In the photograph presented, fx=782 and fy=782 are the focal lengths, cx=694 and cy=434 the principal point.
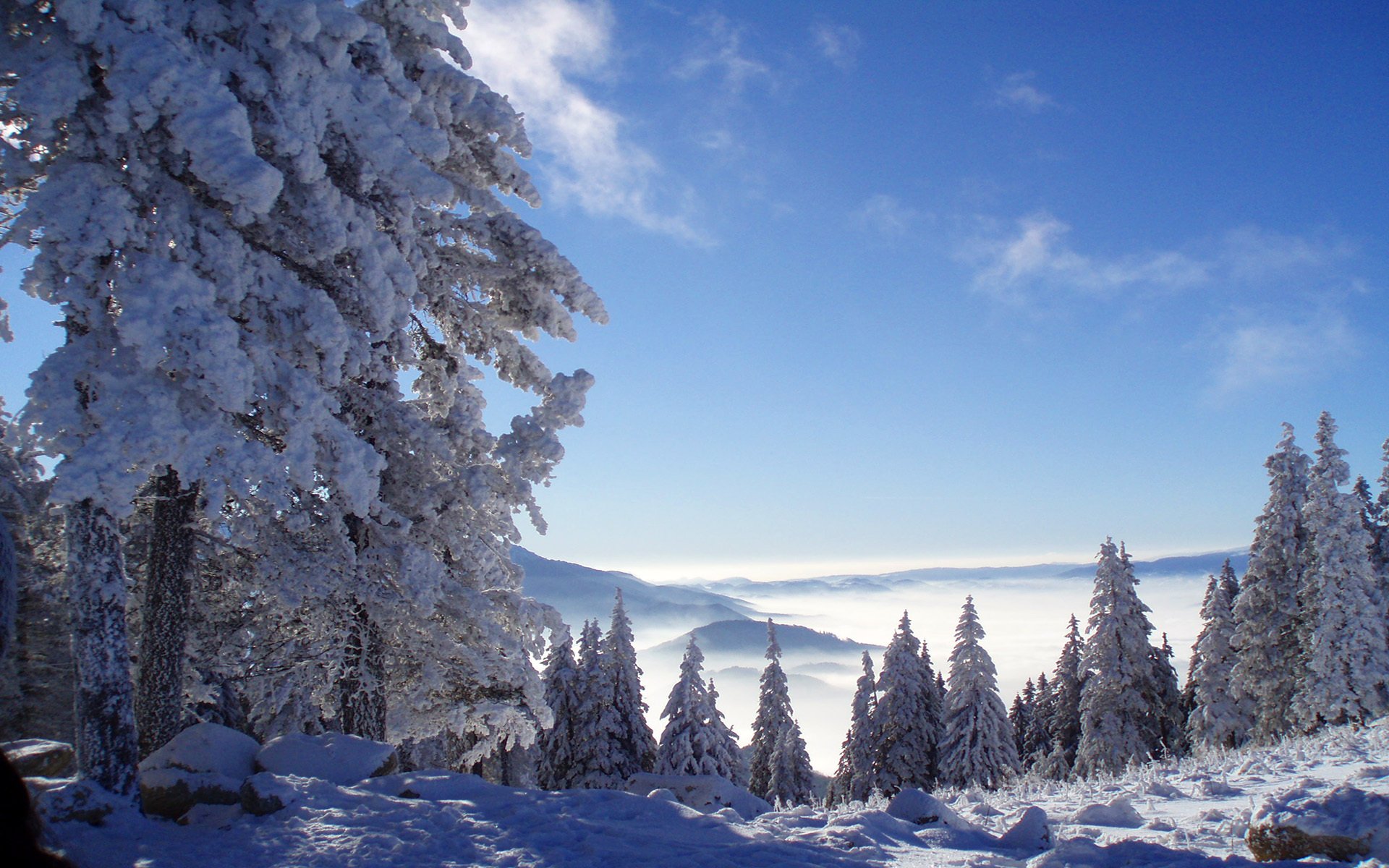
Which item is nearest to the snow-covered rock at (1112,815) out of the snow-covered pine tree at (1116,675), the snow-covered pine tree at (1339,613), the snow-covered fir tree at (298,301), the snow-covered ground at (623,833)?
the snow-covered ground at (623,833)

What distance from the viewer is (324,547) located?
448 inches

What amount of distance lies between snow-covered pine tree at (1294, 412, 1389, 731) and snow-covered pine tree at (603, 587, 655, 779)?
24.8m

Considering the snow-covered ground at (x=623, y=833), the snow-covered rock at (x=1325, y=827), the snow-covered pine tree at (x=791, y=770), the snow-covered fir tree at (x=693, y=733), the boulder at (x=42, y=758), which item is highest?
the snow-covered rock at (x=1325, y=827)

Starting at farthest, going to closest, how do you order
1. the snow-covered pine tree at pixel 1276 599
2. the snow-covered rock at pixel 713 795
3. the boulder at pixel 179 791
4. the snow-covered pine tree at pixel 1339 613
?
the snow-covered pine tree at pixel 1276 599 → the snow-covered pine tree at pixel 1339 613 → the snow-covered rock at pixel 713 795 → the boulder at pixel 179 791

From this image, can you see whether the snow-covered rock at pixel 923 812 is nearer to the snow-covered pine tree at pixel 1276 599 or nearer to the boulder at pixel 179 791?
the boulder at pixel 179 791

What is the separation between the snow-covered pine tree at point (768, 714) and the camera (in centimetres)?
4228

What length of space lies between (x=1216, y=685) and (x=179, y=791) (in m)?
40.1

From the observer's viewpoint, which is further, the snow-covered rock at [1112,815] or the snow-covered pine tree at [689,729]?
the snow-covered pine tree at [689,729]

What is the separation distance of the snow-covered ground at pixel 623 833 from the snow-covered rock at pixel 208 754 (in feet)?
2.45

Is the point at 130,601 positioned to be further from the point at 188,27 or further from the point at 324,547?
the point at 188,27

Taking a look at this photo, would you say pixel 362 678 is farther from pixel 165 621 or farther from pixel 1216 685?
pixel 1216 685

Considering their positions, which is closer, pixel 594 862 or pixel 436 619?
pixel 594 862

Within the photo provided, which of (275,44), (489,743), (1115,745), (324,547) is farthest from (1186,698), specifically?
(275,44)

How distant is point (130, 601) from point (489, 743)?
19.9 feet
